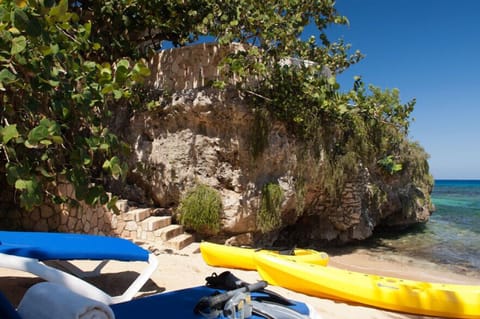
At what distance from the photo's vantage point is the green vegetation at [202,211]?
6.86 meters

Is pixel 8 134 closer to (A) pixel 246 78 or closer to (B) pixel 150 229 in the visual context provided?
(B) pixel 150 229

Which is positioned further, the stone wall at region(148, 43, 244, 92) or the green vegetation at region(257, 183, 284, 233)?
the stone wall at region(148, 43, 244, 92)

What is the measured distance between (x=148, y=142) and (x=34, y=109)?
4.46 metres

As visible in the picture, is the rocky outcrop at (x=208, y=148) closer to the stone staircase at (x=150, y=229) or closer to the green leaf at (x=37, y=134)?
the stone staircase at (x=150, y=229)

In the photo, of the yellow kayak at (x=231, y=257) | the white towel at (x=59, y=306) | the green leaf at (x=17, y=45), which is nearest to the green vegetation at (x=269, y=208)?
the yellow kayak at (x=231, y=257)

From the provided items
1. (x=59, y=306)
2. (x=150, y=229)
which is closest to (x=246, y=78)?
(x=150, y=229)

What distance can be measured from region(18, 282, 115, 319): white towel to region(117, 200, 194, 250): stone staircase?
4296mm

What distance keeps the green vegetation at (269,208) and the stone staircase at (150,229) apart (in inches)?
64.6

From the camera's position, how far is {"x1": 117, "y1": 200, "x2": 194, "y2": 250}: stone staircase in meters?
6.19

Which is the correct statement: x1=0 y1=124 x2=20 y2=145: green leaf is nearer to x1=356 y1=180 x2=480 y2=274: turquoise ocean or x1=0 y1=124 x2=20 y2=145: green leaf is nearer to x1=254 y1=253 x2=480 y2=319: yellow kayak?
x1=254 y1=253 x2=480 y2=319: yellow kayak

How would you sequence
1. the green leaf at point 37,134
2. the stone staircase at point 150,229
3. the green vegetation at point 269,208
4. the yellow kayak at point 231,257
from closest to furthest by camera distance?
the green leaf at point 37,134 → the yellow kayak at point 231,257 → the stone staircase at point 150,229 → the green vegetation at point 269,208

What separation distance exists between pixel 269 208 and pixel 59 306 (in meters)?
5.85

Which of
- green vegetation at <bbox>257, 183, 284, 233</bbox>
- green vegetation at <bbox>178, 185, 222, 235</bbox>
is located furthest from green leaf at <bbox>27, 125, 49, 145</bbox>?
green vegetation at <bbox>257, 183, 284, 233</bbox>

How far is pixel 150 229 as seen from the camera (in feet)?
20.6
